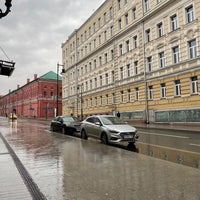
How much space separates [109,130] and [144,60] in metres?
21.0

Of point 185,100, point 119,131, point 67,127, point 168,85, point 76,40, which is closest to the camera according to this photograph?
point 119,131

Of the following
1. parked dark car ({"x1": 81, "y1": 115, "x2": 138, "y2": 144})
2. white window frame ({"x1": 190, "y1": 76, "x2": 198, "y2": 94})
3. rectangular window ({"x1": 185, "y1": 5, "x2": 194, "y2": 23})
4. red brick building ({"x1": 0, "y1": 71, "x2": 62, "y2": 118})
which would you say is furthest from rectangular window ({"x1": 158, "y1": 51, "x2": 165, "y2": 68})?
red brick building ({"x1": 0, "y1": 71, "x2": 62, "y2": 118})

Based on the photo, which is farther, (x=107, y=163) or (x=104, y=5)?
(x=104, y=5)

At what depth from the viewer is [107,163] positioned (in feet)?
24.3

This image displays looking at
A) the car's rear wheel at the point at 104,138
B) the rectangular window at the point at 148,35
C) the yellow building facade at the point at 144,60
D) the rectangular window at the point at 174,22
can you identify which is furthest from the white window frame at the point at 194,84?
the car's rear wheel at the point at 104,138

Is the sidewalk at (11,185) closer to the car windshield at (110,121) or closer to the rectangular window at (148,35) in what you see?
the car windshield at (110,121)

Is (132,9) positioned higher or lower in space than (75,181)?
higher

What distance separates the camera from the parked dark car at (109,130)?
1155 centimetres

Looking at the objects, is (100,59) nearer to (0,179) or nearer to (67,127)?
(67,127)

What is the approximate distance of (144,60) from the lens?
102 feet

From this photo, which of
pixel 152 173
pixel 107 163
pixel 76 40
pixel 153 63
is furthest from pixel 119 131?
pixel 76 40

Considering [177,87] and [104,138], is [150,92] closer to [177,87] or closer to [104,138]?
[177,87]

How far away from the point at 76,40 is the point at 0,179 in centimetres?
5275

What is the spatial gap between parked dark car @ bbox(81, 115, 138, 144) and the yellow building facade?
42.9ft
